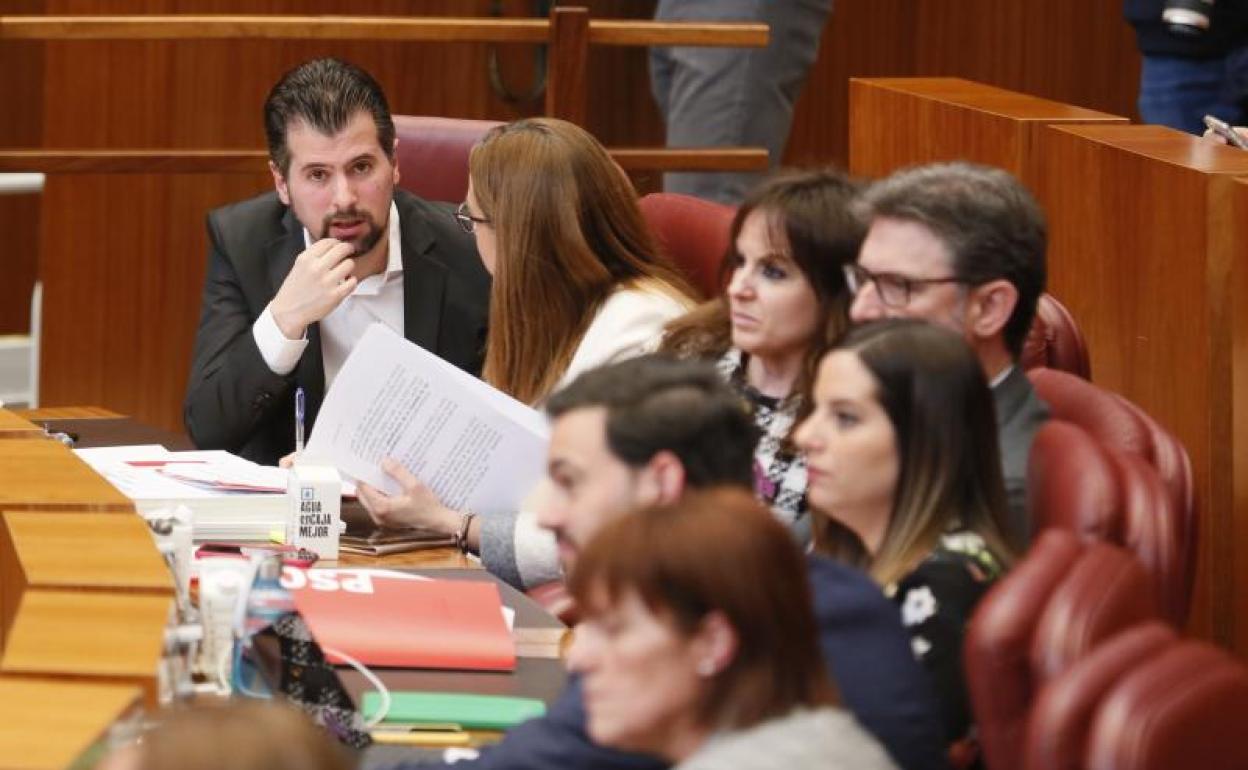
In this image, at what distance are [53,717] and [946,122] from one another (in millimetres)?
2618

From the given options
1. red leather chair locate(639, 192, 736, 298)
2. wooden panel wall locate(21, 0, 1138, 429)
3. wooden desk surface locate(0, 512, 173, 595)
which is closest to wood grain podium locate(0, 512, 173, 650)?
wooden desk surface locate(0, 512, 173, 595)

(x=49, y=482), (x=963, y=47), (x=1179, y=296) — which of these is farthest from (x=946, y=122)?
(x=963, y=47)

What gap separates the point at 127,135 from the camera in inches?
237

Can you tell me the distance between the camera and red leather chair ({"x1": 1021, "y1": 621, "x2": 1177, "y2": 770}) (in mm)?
1842

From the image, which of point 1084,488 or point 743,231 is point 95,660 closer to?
point 1084,488

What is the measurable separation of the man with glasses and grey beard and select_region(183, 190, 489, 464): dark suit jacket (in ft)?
4.35

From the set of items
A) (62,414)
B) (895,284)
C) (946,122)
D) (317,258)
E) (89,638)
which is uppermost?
(946,122)

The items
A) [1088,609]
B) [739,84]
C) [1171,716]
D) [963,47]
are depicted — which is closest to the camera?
[1171,716]

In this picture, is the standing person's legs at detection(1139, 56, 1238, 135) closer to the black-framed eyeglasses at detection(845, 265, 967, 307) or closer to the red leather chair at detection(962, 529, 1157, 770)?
the black-framed eyeglasses at detection(845, 265, 967, 307)

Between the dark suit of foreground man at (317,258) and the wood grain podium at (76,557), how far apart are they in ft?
3.42

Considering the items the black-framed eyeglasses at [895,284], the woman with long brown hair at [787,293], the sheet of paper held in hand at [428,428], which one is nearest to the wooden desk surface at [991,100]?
the woman with long brown hair at [787,293]

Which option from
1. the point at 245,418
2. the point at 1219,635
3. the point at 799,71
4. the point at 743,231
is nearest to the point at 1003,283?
the point at 743,231

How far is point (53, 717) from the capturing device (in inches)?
84.2

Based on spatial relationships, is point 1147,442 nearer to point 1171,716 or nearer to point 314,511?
point 1171,716
